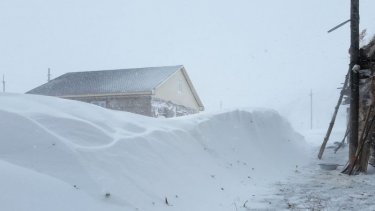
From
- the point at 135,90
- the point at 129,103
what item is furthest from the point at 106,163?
the point at 129,103

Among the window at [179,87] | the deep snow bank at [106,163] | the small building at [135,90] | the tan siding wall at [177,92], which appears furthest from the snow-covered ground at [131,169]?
the window at [179,87]

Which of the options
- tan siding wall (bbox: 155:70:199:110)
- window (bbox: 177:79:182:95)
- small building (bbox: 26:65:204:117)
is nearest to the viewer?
small building (bbox: 26:65:204:117)

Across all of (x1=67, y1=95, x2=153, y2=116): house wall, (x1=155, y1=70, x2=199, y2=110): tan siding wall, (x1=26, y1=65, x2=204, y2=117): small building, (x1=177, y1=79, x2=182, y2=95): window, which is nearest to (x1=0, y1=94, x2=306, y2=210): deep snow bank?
(x1=67, y1=95, x2=153, y2=116): house wall

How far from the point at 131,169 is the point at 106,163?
0.44 metres

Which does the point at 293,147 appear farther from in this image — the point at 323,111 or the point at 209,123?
the point at 323,111

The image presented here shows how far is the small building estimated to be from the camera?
2319 centimetres

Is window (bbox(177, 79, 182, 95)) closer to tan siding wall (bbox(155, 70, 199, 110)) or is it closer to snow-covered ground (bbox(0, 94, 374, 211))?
tan siding wall (bbox(155, 70, 199, 110))

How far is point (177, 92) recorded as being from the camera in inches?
1068

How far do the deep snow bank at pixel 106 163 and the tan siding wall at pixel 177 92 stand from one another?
1604 cm

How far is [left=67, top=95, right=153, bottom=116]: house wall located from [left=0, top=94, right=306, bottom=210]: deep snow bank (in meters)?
14.4

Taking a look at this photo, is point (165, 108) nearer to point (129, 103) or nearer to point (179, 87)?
point (129, 103)

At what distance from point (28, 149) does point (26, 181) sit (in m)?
0.82

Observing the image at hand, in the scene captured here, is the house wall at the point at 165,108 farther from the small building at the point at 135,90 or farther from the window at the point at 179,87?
the window at the point at 179,87

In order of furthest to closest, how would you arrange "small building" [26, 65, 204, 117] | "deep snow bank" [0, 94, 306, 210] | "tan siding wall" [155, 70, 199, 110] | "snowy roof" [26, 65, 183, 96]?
"tan siding wall" [155, 70, 199, 110]
"snowy roof" [26, 65, 183, 96]
"small building" [26, 65, 204, 117]
"deep snow bank" [0, 94, 306, 210]
